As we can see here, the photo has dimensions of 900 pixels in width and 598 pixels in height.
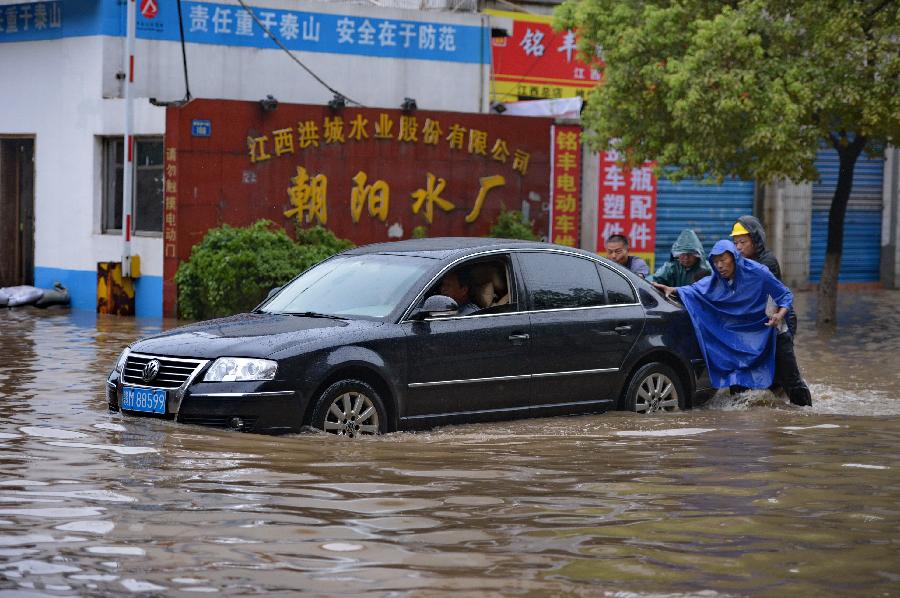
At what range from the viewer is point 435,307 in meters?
9.85

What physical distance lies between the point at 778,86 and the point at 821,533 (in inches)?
499

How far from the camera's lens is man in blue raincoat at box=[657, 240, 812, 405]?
11.9m

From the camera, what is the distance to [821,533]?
7.03m

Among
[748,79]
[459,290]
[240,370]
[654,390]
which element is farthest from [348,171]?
[240,370]

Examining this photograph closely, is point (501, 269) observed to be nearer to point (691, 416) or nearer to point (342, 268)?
point (342, 268)

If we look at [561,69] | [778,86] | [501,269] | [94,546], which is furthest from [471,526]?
[561,69]

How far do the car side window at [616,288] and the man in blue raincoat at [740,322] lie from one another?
66cm

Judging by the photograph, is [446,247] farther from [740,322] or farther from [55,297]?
[55,297]

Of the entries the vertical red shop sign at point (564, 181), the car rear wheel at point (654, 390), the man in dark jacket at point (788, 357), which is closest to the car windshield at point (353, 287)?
the car rear wheel at point (654, 390)

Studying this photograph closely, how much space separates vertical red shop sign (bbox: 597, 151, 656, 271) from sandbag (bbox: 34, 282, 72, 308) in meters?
9.09

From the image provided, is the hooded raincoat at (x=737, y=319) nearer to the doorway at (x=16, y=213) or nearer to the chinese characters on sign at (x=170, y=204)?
the chinese characters on sign at (x=170, y=204)

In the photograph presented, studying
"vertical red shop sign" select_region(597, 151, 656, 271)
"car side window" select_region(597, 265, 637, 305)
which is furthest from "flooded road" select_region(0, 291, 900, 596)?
"vertical red shop sign" select_region(597, 151, 656, 271)

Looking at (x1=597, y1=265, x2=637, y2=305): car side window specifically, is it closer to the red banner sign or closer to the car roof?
the car roof

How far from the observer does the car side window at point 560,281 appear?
1074cm
